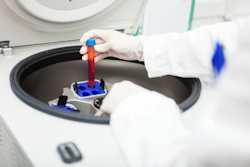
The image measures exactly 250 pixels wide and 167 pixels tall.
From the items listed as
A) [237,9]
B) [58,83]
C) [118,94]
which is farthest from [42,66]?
[237,9]

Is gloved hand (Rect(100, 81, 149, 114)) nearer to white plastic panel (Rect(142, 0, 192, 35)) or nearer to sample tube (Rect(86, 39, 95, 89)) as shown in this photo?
sample tube (Rect(86, 39, 95, 89))

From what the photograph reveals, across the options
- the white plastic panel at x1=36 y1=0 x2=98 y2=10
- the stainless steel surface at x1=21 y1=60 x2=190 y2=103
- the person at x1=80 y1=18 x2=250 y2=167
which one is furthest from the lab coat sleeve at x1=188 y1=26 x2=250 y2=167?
the white plastic panel at x1=36 y1=0 x2=98 y2=10

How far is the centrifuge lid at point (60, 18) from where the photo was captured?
44.6 inches

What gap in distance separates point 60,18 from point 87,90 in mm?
346

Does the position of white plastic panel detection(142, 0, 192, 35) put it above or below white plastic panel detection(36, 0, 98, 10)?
Answer: below

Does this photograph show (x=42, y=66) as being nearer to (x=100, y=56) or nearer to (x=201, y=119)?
(x=100, y=56)

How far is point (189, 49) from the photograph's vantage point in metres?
1.05

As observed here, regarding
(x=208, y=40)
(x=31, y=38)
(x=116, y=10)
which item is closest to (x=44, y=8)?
(x=31, y=38)

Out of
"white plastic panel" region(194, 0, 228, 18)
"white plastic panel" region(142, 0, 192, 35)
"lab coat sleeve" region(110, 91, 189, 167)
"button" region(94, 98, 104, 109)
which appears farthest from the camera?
"white plastic panel" region(194, 0, 228, 18)

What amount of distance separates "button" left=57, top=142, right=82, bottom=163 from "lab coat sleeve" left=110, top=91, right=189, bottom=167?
0.33 ft

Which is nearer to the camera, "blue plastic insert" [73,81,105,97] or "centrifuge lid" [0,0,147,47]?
"centrifuge lid" [0,0,147,47]

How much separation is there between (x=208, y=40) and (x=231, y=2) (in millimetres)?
1611

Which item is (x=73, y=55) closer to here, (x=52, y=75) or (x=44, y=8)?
(x=52, y=75)

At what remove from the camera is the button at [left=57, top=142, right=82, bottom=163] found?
0.61 m
